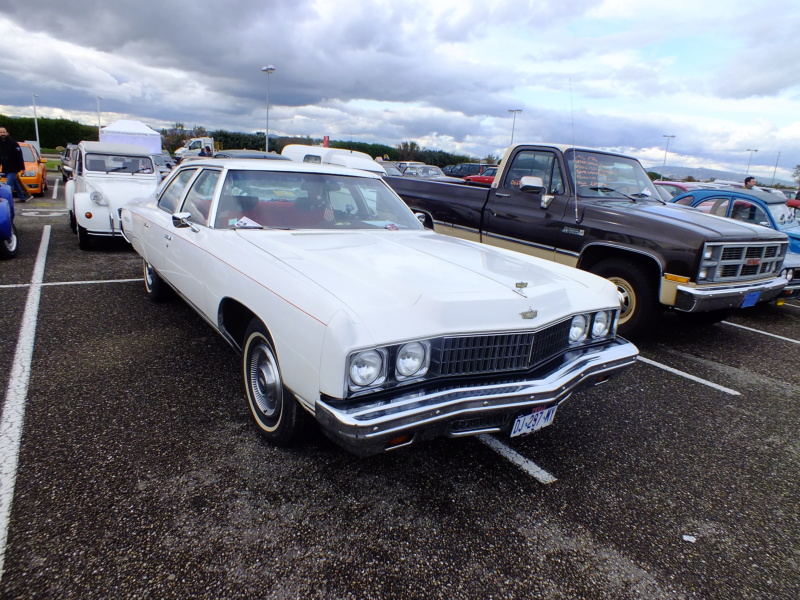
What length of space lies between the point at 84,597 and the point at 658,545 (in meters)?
2.41

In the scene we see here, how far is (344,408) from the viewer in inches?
83.0

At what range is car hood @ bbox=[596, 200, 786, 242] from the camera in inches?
185

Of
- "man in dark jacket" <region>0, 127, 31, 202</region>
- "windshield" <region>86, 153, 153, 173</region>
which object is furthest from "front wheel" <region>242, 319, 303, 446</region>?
"man in dark jacket" <region>0, 127, 31, 202</region>

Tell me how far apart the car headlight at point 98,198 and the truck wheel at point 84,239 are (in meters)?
0.45

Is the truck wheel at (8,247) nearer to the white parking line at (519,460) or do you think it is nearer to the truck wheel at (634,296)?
the white parking line at (519,460)

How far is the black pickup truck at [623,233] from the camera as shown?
4.63 metres

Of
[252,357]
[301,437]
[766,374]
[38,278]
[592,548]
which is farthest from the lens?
[38,278]

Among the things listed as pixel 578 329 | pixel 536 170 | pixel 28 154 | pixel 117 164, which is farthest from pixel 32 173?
pixel 578 329

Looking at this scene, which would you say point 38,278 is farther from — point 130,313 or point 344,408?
point 344,408

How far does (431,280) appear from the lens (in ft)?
8.30

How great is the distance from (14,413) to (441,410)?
266 cm

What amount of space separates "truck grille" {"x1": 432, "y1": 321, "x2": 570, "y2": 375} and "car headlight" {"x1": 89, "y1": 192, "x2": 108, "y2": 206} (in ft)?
24.3

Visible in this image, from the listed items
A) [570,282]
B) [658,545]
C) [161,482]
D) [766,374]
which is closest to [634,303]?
[766,374]

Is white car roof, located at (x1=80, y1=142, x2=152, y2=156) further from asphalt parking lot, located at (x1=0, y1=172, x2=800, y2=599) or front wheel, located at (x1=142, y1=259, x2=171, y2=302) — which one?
asphalt parking lot, located at (x1=0, y1=172, x2=800, y2=599)
